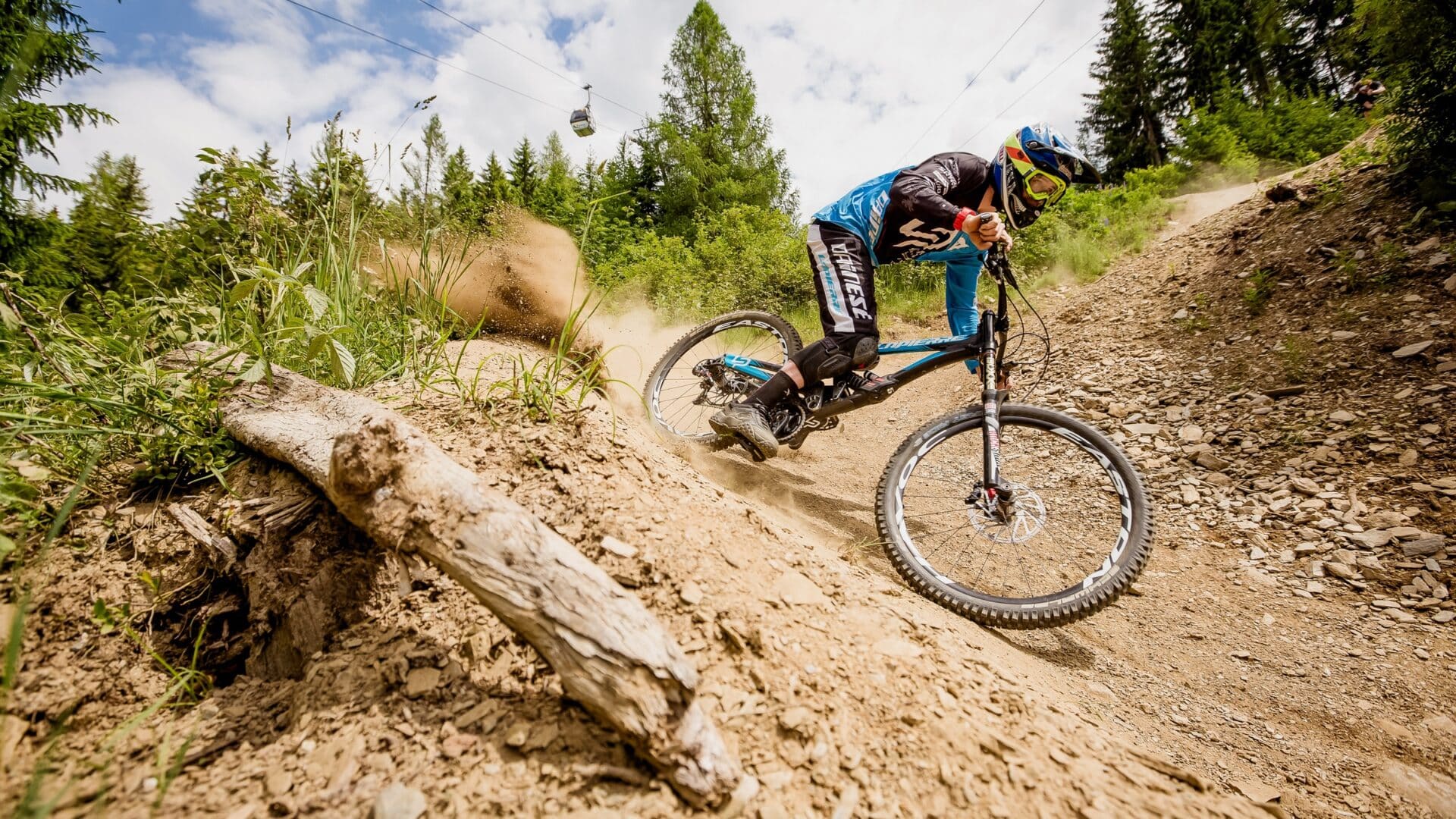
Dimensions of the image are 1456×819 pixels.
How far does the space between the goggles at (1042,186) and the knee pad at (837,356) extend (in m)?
1.29

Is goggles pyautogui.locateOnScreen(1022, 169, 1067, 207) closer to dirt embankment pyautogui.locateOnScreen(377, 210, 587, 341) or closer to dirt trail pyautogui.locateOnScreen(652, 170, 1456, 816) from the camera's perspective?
dirt trail pyautogui.locateOnScreen(652, 170, 1456, 816)

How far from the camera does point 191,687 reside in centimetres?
150

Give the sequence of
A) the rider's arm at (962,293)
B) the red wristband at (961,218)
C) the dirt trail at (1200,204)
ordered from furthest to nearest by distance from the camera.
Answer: the dirt trail at (1200,204) → the rider's arm at (962,293) → the red wristband at (961,218)

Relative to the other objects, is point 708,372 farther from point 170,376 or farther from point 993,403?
point 170,376

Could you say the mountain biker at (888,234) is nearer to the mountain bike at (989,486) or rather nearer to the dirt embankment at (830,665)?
the mountain bike at (989,486)

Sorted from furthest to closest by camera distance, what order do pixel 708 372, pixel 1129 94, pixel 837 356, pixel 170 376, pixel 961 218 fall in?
pixel 1129 94, pixel 708 372, pixel 837 356, pixel 961 218, pixel 170 376

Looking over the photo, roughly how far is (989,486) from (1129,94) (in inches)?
1336

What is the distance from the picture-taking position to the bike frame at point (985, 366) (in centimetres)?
288

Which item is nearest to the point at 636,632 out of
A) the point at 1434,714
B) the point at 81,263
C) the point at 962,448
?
the point at 962,448

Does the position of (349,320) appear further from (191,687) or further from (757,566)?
(757,566)

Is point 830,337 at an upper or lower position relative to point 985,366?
upper

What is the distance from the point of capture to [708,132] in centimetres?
2256

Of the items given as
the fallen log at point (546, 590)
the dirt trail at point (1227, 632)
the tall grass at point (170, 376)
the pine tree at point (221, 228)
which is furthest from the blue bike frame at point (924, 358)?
the pine tree at point (221, 228)

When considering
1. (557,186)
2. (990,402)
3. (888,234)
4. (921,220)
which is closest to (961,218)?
(921,220)
